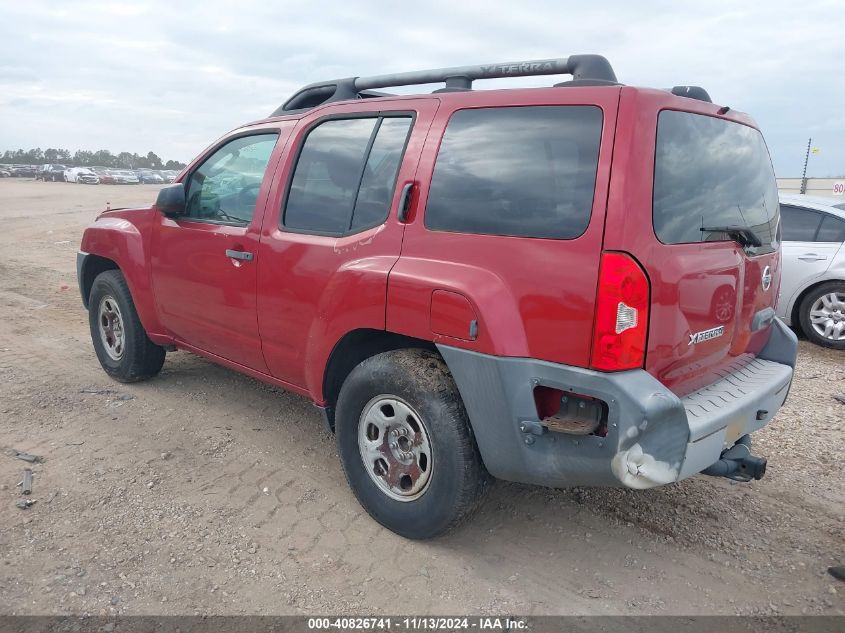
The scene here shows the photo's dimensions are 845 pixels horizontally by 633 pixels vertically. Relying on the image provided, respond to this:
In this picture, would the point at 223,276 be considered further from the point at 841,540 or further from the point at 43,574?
the point at 841,540

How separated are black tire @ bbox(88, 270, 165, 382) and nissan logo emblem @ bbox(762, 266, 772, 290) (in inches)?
161

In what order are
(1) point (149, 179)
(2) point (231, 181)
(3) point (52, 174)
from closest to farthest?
(2) point (231, 181) < (3) point (52, 174) < (1) point (149, 179)

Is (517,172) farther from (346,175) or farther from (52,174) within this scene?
(52,174)

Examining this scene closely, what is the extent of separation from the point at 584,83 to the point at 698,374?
131 centimetres

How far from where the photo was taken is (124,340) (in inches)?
189

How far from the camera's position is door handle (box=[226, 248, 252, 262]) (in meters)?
3.55

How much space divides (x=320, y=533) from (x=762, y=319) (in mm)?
2406

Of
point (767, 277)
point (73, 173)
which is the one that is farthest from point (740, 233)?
point (73, 173)

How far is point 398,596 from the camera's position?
263 cm

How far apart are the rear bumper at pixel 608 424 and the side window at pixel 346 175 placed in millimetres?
918

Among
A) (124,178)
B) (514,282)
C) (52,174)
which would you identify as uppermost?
(52,174)

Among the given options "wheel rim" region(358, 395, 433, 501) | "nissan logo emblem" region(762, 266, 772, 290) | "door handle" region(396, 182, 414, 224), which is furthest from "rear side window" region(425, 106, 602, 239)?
"nissan logo emblem" region(762, 266, 772, 290)

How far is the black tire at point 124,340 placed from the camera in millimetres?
4695

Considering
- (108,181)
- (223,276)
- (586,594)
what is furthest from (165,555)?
(108,181)
